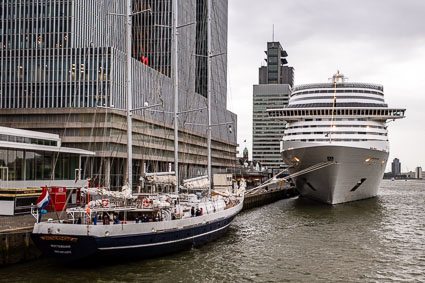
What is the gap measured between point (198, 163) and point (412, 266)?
74633 millimetres

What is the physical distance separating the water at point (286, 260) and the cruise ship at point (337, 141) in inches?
415

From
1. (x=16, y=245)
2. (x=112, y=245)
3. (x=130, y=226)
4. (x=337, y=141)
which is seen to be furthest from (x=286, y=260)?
(x=337, y=141)

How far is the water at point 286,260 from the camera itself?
24.4 meters

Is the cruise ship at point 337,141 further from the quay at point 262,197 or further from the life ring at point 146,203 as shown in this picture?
the life ring at point 146,203

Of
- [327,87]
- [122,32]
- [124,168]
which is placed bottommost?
[124,168]

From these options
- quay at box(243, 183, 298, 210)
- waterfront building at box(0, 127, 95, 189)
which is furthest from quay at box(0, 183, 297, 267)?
quay at box(243, 183, 298, 210)

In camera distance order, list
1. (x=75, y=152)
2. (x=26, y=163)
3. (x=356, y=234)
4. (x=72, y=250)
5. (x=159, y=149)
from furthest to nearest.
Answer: (x=159, y=149), (x=75, y=152), (x=26, y=163), (x=356, y=234), (x=72, y=250)

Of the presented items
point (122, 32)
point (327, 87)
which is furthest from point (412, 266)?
point (122, 32)

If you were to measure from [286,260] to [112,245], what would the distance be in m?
10.4

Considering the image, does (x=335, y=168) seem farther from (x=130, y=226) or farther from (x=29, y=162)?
(x=130, y=226)

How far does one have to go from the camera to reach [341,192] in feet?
188

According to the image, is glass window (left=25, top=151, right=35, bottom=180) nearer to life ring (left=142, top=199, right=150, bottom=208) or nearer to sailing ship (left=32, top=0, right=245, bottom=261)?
sailing ship (left=32, top=0, right=245, bottom=261)

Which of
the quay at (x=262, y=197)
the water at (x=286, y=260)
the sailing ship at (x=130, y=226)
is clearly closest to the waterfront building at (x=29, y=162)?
the sailing ship at (x=130, y=226)

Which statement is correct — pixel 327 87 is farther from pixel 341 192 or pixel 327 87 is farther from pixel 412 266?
pixel 412 266
